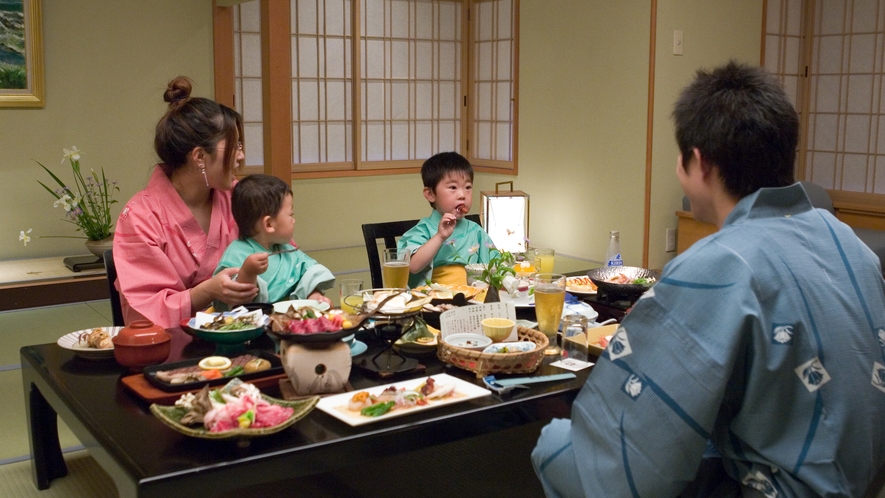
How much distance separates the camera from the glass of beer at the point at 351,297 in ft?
6.07

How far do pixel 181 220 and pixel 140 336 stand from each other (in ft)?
2.54

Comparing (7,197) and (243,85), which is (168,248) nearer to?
(7,197)

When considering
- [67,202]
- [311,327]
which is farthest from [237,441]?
[67,202]

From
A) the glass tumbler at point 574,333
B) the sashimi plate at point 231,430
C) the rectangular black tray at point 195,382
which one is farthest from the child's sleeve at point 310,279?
the sashimi plate at point 231,430

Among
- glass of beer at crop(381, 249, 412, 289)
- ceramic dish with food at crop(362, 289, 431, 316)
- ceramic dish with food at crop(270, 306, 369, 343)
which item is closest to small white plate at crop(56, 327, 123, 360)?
ceramic dish with food at crop(270, 306, 369, 343)

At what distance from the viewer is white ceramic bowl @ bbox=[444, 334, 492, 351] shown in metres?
1.79

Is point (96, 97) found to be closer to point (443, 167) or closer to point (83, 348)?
point (443, 167)

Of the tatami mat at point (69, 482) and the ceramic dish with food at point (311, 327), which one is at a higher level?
the ceramic dish with food at point (311, 327)

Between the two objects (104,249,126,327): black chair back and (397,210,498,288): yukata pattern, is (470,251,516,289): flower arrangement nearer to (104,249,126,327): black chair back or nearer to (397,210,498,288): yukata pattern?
(397,210,498,288): yukata pattern

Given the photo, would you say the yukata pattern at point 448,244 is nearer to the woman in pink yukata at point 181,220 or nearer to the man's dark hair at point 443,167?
the man's dark hair at point 443,167

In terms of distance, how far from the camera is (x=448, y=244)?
2959mm

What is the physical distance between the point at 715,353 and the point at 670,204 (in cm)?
460

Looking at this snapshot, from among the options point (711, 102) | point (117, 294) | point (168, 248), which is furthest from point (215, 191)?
point (711, 102)

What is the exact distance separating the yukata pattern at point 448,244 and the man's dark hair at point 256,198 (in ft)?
1.90
